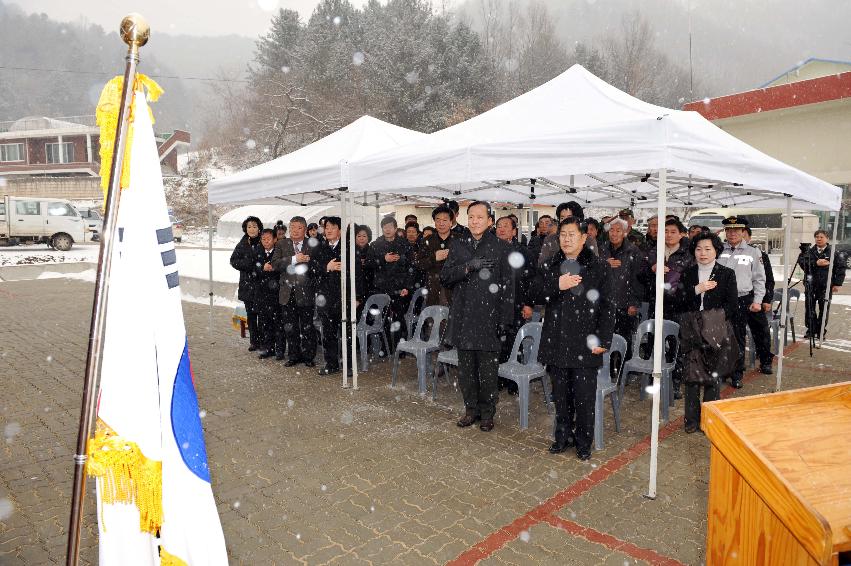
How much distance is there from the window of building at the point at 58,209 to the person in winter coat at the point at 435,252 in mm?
23896

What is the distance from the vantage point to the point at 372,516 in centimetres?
361

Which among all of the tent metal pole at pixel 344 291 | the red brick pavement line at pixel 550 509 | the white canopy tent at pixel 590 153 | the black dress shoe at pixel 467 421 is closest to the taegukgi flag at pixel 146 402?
the red brick pavement line at pixel 550 509

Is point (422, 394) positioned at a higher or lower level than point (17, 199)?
lower

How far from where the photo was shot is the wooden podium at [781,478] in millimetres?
1348

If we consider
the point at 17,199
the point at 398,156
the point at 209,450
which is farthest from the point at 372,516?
the point at 17,199

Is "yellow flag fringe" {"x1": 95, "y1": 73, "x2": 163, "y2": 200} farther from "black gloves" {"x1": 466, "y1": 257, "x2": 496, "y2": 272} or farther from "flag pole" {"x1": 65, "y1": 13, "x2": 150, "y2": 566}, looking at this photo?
"black gloves" {"x1": 466, "y1": 257, "x2": 496, "y2": 272}

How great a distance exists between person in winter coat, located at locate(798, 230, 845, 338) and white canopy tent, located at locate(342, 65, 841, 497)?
8.98ft

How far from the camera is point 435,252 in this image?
6797mm

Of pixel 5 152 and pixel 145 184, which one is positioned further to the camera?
pixel 5 152

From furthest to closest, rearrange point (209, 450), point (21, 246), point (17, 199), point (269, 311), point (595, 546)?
point (21, 246) → point (17, 199) → point (269, 311) → point (209, 450) → point (595, 546)

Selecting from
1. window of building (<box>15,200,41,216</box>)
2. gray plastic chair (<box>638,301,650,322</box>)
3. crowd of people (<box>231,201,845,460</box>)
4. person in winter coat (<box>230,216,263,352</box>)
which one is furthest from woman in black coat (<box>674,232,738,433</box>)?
window of building (<box>15,200,41,216</box>)

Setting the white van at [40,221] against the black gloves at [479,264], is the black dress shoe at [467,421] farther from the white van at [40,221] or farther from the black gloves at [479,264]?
the white van at [40,221]

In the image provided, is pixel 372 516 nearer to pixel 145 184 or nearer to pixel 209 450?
pixel 209 450

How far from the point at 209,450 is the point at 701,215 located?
24766mm
